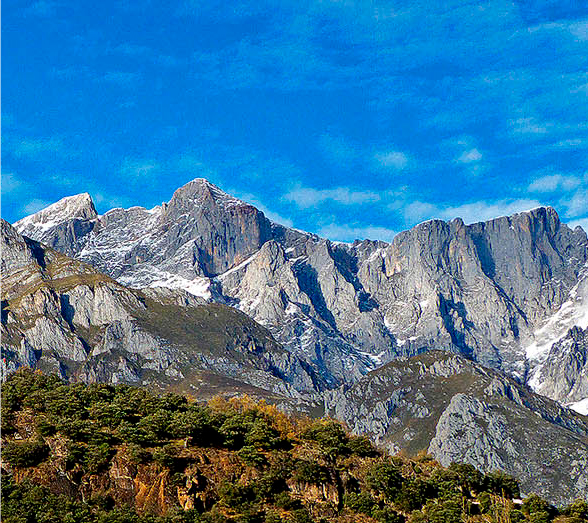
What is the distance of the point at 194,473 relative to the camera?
10212cm

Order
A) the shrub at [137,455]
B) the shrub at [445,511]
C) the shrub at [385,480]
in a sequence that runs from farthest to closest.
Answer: the shrub at [385,480] → the shrub at [445,511] → the shrub at [137,455]

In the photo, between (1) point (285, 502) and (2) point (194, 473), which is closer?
(2) point (194, 473)

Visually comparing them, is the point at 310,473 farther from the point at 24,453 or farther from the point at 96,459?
the point at 24,453

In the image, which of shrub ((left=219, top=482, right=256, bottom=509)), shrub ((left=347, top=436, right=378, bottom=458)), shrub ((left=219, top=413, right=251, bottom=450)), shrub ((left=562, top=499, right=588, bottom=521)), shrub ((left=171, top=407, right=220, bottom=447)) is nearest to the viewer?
shrub ((left=219, top=482, right=256, bottom=509))

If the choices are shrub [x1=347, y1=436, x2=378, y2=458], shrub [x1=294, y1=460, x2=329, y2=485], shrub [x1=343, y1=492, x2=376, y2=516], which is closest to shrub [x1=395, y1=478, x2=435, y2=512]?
shrub [x1=343, y1=492, x2=376, y2=516]

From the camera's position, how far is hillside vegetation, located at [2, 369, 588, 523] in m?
94.6

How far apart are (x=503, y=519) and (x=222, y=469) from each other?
40545 mm

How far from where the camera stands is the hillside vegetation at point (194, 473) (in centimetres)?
9456

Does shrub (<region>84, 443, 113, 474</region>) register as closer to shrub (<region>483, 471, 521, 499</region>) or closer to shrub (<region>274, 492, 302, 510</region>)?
shrub (<region>274, 492, 302, 510</region>)

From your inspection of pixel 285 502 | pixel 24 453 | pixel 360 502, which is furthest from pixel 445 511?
pixel 24 453

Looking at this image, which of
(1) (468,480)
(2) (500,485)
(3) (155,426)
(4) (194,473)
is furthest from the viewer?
(2) (500,485)

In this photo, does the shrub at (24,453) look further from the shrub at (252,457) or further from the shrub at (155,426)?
the shrub at (252,457)

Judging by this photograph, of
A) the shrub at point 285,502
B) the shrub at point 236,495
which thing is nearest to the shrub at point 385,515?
the shrub at point 285,502

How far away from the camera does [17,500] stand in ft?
293
